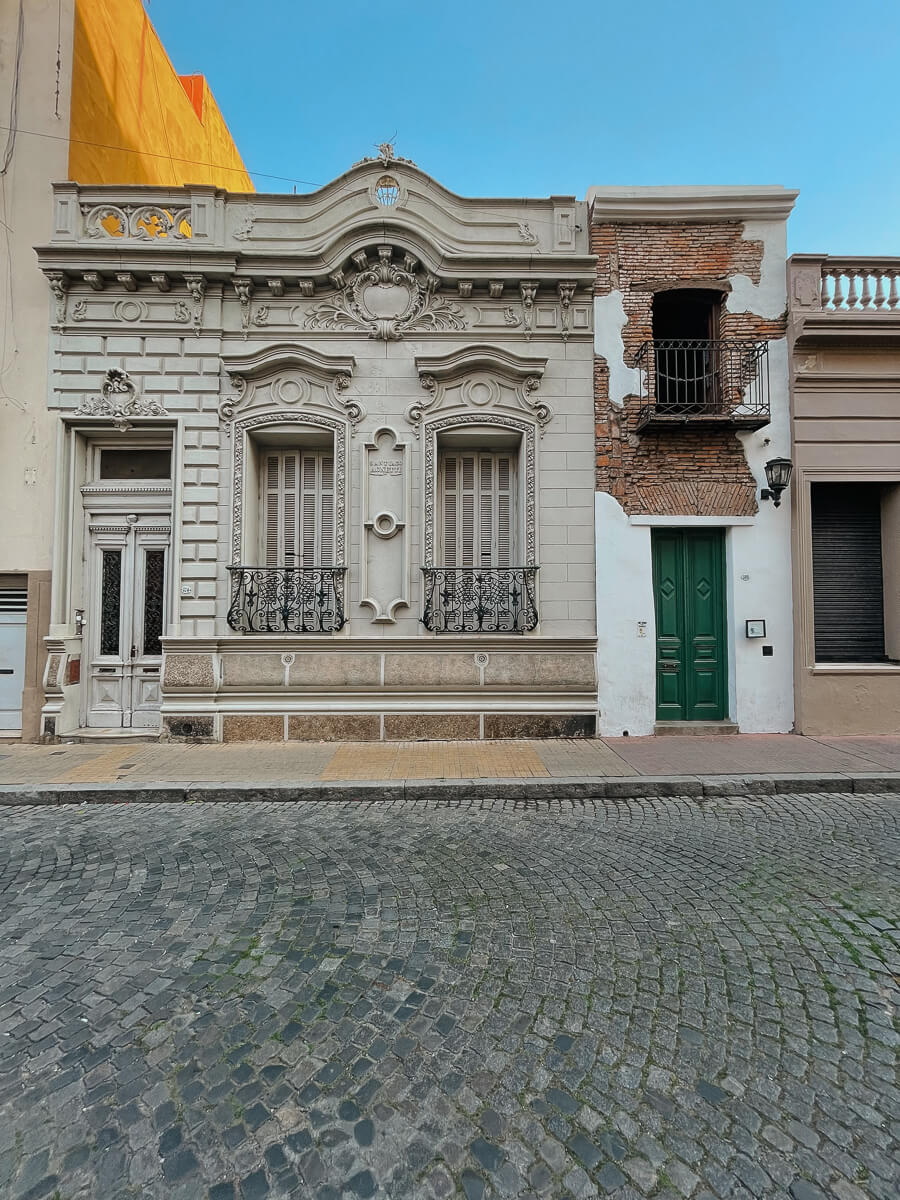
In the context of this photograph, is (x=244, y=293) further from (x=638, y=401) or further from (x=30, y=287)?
(x=638, y=401)

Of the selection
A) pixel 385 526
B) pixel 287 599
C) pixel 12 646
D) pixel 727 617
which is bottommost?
pixel 12 646

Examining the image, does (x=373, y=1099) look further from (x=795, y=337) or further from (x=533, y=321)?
(x=795, y=337)

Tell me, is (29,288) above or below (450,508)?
above

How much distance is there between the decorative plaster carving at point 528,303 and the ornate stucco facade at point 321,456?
34mm

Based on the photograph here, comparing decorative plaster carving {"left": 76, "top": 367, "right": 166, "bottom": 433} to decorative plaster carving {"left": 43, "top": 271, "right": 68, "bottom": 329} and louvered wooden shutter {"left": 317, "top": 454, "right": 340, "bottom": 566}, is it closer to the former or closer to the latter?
decorative plaster carving {"left": 43, "top": 271, "right": 68, "bottom": 329}

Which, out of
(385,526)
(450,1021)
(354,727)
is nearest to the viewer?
(450,1021)

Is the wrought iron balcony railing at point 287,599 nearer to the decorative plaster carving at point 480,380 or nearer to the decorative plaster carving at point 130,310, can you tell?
the decorative plaster carving at point 480,380

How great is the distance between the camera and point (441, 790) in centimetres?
625

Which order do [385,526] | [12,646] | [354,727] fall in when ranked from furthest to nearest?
1. [12,646]
2. [385,526]
3. [354,727]

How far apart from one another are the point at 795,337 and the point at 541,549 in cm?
501

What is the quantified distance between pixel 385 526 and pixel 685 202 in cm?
680

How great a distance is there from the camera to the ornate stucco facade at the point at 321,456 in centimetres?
852

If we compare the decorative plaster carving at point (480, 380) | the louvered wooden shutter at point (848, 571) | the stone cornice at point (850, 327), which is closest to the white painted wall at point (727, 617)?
the louvered wooden shutter at point (848, 571)

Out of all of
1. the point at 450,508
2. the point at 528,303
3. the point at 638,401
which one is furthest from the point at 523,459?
the point at 528,303
